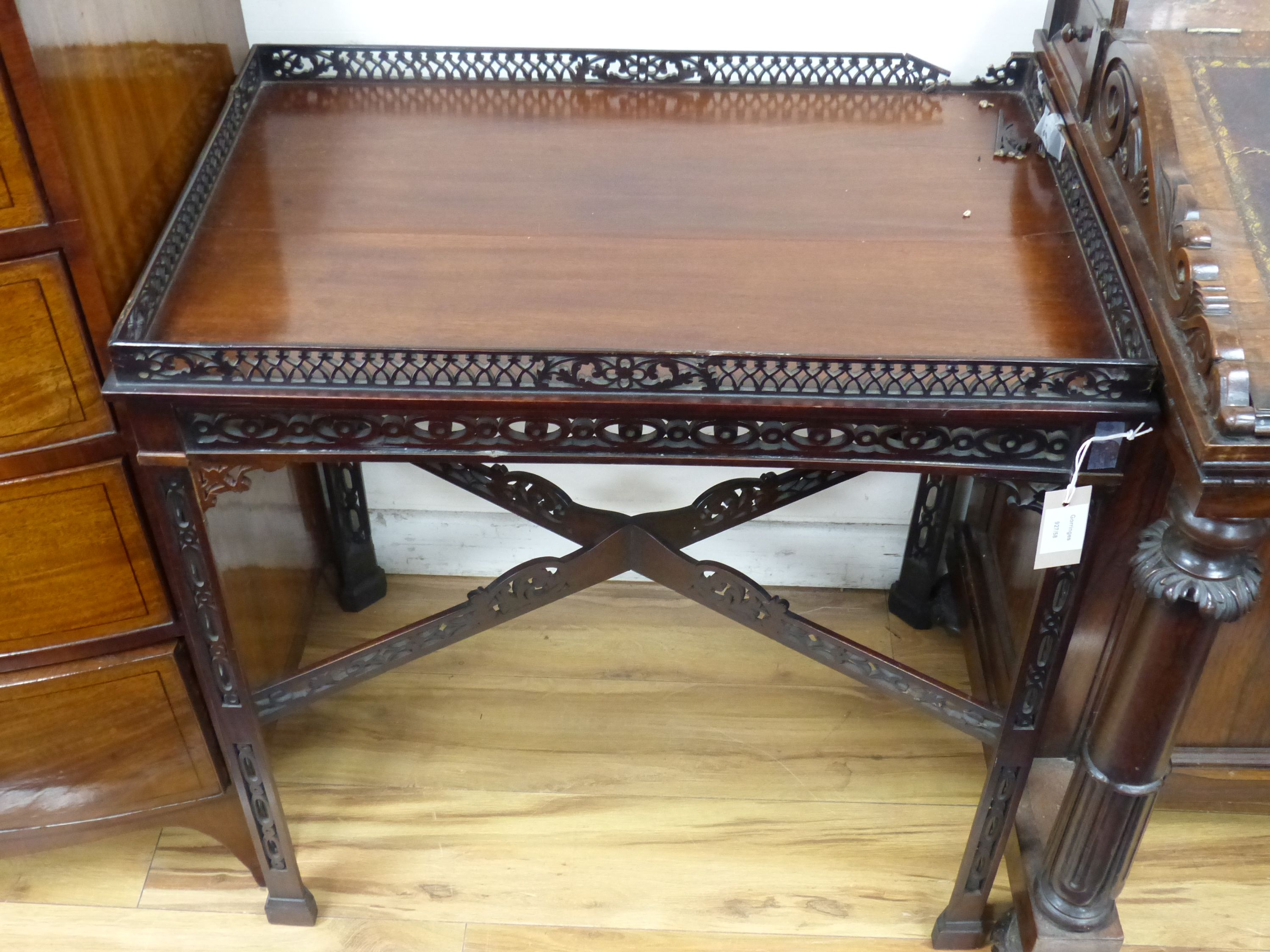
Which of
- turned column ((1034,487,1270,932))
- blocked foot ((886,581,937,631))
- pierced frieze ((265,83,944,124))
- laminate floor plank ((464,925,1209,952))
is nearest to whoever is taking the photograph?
turned column ((1034,487,1270,932))

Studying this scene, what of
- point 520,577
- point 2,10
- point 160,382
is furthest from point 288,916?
point 2,10

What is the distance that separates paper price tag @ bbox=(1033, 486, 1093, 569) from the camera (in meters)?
1.03

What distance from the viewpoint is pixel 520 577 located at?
1228mm

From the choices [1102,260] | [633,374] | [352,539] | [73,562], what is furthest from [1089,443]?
[352,539]

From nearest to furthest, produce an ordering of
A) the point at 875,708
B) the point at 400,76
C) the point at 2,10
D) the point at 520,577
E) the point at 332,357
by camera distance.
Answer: the point at 2,10 → the point at 332,357 → the point at 520,577 → the point at 400,76 → the point at 875,708

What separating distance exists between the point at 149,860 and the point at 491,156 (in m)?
0.97

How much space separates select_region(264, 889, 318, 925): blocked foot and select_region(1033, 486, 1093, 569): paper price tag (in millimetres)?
942

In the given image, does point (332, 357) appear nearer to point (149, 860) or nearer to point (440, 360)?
point (440, 360)

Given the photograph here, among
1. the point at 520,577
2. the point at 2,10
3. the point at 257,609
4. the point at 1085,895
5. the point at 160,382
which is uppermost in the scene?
the point at 2,10

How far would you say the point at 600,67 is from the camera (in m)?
1.39


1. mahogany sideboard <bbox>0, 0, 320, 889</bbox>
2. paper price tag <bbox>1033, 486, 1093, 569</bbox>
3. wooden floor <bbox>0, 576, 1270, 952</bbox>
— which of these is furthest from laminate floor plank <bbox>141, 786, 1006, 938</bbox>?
paper price tag <bbox>1033, 486, 1093, 569</bbox>

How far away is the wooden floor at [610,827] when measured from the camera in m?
1.47

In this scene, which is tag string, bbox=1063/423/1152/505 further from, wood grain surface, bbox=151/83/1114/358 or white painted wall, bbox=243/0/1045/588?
white painted wall, bbox=243/0/1045/588

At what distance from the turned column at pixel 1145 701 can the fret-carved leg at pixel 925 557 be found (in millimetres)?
531
